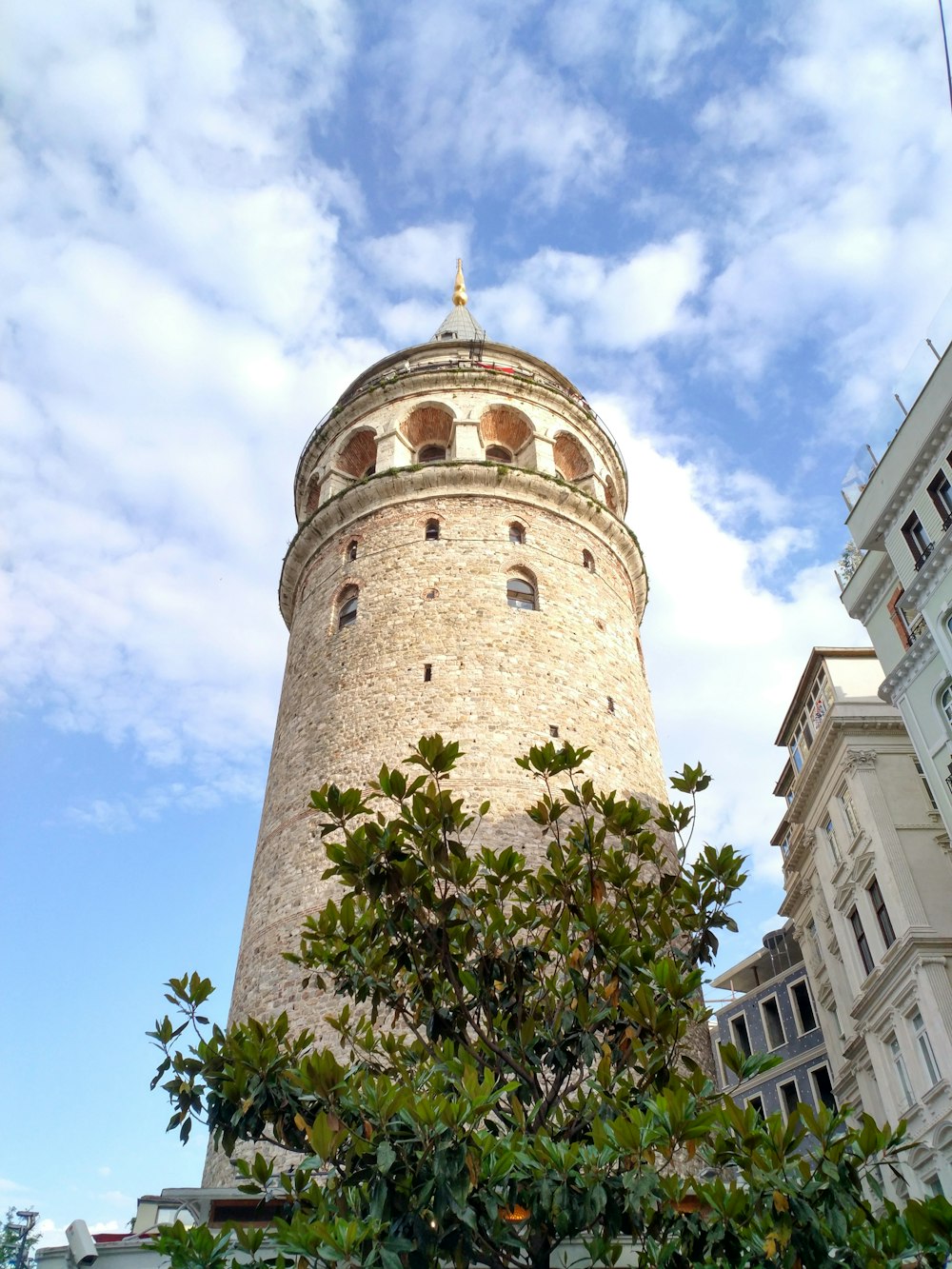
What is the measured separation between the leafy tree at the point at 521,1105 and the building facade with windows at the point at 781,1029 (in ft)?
61.5

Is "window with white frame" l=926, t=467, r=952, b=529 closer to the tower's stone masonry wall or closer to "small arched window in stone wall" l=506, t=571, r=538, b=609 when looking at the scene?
the tower's stone masonry wall

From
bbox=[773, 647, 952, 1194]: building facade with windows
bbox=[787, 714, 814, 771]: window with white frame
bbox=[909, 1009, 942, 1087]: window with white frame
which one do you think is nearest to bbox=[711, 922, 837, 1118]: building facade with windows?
bbox=[773, 647, 952, 1194]: building facade with windows

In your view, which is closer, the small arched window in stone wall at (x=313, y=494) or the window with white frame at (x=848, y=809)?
the window with white frame at (x=848, y=809)

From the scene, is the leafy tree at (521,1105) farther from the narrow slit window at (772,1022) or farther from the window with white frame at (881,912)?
the narrow slit window at (772,1022)

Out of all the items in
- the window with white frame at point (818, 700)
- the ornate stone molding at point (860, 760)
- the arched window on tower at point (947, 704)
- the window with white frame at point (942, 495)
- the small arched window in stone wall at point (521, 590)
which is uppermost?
the small arched window in stone wall at point (521, 590)

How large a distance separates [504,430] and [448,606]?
783 centimetres

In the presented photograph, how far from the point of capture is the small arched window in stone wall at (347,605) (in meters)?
24.2

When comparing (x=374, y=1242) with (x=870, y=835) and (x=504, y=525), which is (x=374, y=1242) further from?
(x=504, y=525)

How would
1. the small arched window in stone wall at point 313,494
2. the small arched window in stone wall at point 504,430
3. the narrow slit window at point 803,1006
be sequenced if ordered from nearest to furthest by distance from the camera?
the small arched window in stone wall at point 504,430, the small arched window in stone wall at point 313,494, the narrow slit window at point 803,1006

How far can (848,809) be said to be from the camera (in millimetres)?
22797

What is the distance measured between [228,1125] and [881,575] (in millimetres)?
14853

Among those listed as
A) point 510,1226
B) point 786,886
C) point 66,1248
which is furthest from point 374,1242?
point 786,886

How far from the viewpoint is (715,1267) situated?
7.69 metres

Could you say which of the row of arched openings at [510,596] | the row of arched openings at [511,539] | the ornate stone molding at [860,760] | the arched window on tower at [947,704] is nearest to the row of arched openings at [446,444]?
the row of arched openings at [511,539]
